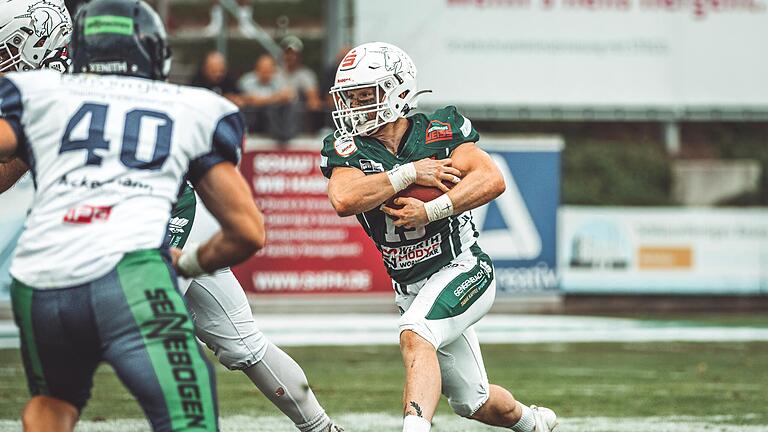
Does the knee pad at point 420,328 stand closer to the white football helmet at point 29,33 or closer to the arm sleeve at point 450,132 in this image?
the arm sleeve at point 450,132

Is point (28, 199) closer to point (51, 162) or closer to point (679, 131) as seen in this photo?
point (51, 162)

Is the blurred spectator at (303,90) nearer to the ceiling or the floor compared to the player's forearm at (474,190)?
nearer to the floor

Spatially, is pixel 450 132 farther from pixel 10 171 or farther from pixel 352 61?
pixel 10 171

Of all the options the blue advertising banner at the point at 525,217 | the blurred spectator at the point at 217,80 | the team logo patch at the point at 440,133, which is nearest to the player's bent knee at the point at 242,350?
the team logo patch at the point at 440,133

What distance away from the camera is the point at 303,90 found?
12906mm

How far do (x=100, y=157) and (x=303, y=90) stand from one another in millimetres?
9730

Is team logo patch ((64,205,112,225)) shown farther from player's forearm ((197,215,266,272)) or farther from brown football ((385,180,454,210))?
brown football ((385,180,454,210))

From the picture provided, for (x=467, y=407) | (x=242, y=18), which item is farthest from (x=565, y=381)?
(x=242, y=18)

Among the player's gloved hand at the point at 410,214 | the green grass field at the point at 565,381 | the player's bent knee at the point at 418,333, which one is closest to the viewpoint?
the player's bent knee at the point at 418,333

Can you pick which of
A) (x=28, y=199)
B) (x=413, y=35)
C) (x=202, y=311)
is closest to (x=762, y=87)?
(x=413, y=35)

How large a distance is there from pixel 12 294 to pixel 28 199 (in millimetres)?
7918

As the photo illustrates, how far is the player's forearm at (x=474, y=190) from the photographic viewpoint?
4.74 meters

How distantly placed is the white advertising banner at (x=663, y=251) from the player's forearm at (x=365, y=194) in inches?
306

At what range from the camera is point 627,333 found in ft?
34.7
